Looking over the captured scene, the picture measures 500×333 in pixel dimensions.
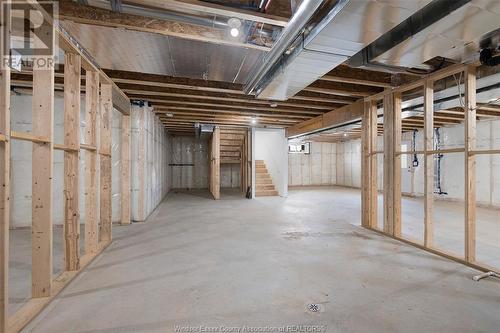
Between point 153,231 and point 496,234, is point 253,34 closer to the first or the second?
point 153,231

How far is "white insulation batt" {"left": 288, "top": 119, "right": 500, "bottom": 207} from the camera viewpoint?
6.15 meters

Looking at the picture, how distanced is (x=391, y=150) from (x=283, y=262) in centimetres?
240

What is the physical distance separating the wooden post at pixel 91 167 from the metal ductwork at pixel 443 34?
3.03 m

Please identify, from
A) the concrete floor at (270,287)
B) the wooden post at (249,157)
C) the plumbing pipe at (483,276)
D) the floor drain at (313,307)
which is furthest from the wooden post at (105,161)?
the wooden post at (249,157)

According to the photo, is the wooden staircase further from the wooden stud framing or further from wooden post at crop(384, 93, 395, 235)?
wooden post at crop(384, 93, 395, 235)

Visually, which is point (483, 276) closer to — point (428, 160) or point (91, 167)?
point (428, 160)

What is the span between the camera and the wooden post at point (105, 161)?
3109 mm

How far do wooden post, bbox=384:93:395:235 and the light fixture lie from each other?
2742 mm

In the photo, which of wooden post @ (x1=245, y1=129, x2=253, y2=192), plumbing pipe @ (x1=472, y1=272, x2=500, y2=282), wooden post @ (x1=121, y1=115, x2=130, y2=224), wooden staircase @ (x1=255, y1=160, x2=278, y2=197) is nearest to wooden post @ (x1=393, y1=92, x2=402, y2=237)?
plumbing pipe @ (x1=472, y1=272, x2=500, y2=282)

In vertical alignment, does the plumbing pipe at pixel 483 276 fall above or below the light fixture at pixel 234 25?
below

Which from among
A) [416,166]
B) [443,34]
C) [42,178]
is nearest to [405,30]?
[443,34]

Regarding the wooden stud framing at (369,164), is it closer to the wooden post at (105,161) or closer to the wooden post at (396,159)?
the wooden post at (396,159)

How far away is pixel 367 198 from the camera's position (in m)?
4.03

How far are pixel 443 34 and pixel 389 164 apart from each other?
6.98ft
